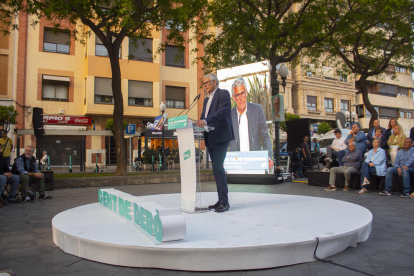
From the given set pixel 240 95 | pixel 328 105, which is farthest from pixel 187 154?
pixel 328 105

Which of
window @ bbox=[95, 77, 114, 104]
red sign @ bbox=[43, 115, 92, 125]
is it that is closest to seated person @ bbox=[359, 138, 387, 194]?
red sign @ bbox=[43, 115, 92, 125]

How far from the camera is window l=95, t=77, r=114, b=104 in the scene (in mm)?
23109

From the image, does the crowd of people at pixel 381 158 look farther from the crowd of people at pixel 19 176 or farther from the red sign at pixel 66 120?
the red sign at pixel 66 120

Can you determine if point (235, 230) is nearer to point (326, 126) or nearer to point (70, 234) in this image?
point (70, 234)

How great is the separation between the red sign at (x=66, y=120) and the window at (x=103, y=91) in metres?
1.65

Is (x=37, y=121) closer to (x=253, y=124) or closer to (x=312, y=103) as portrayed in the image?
(x=253, y=124)

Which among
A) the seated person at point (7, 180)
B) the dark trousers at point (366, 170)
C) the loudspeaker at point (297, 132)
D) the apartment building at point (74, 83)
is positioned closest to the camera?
the seated person at point (7, 180)

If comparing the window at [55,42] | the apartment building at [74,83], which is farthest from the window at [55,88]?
the window at [55,42]

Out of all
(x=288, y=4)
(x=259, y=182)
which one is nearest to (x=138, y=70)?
(x=288, y=4)

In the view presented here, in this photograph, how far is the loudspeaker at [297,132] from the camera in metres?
14.1

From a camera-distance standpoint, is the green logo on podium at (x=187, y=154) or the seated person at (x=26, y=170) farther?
the seated person at (x=26, y=170)

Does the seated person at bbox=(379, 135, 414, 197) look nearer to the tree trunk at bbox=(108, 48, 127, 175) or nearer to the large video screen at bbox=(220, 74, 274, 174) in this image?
the large video screen at bbox=(220, 74, 274, 174)

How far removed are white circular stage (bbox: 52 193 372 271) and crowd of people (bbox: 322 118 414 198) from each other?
3.85 metres

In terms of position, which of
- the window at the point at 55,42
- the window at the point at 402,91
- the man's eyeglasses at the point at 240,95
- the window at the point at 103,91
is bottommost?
the man's eyeglasses at the point at 240,95
